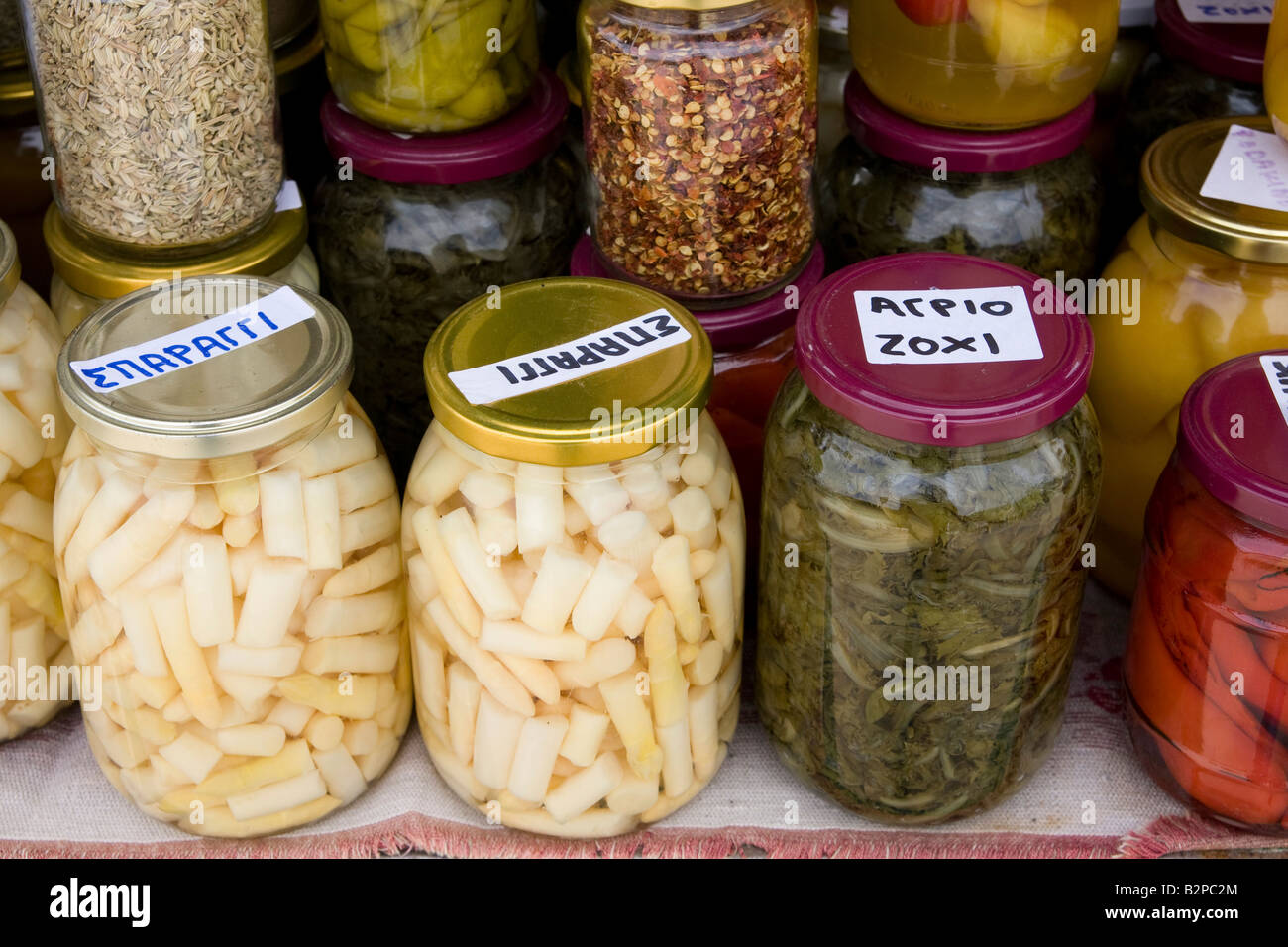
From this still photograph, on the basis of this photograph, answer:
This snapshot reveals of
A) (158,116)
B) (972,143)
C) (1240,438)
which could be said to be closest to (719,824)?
(1240,438)

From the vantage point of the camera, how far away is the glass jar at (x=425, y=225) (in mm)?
1362

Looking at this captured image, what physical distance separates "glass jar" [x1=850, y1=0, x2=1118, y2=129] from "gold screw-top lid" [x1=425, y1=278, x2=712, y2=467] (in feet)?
1.09

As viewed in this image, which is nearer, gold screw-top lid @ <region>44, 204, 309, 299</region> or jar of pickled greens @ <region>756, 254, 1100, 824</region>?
jar of pickled greens @ <region>756, 254, 1100, 824</region>

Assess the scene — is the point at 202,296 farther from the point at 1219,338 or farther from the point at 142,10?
the point at 1219,338

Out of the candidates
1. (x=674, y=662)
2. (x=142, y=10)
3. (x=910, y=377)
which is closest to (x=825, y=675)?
(x=674, y=662)

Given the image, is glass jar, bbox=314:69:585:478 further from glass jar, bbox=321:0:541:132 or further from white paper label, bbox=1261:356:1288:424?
white paper label, bbox=1261:356:1288:424

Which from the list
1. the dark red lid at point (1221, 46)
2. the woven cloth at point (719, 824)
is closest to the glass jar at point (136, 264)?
the woven cloth at point (719, 824)

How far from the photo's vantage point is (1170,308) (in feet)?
4.33

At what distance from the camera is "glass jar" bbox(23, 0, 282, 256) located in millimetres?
1173

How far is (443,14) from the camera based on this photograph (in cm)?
126

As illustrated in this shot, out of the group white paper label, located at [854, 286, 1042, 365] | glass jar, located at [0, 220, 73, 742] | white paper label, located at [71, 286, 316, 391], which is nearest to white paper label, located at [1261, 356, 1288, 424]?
white paper label, located at [854, 286, 1042, 365]

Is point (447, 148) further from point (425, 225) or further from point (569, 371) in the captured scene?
point (569, 371)

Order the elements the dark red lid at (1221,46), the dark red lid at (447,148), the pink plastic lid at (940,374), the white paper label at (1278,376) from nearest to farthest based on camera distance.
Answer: the pink plastic lid at (940,374)
the white paper label at (1278,376)
the dark red lid at (447,148)
the dark red lid at (1221,46)

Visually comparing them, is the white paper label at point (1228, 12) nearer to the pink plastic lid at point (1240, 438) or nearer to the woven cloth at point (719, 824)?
the pink plastic lid at point (1240, 438)
